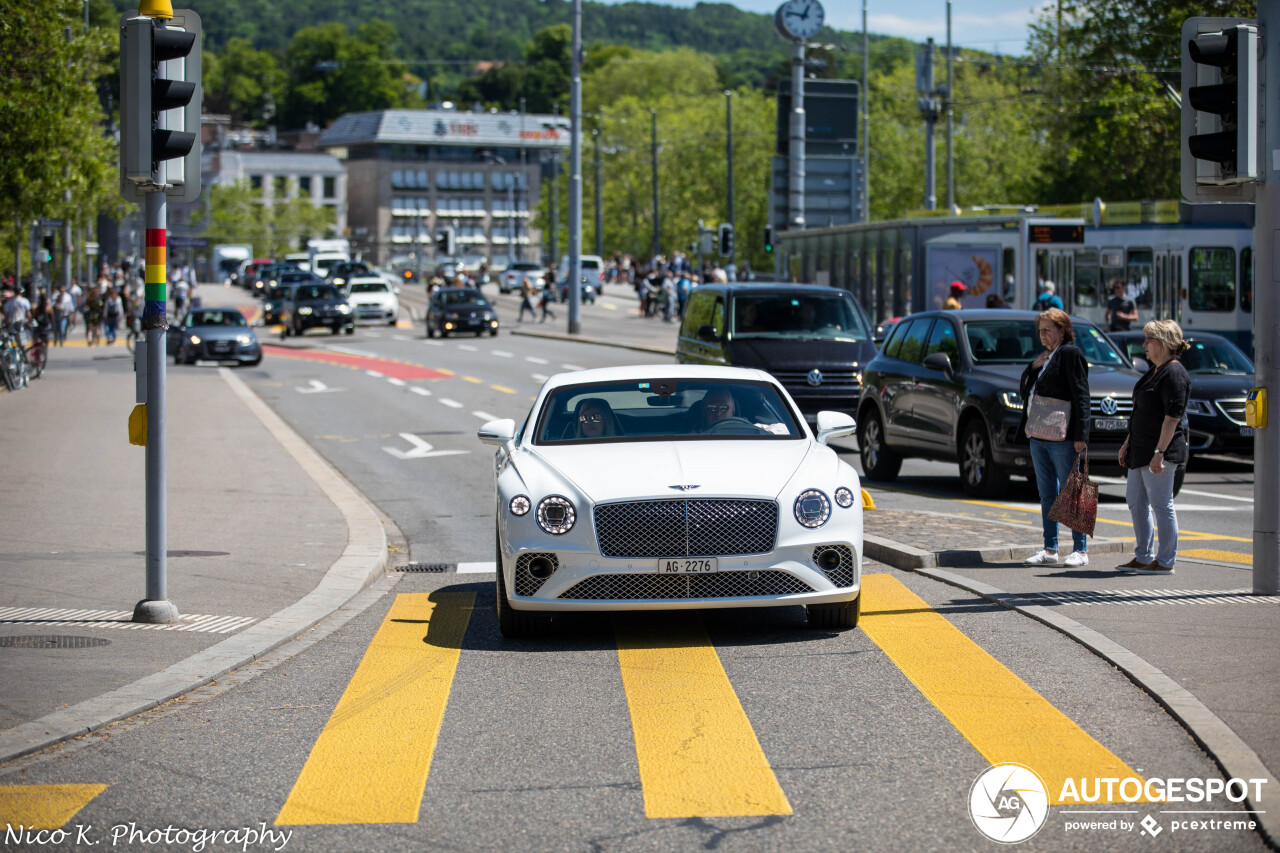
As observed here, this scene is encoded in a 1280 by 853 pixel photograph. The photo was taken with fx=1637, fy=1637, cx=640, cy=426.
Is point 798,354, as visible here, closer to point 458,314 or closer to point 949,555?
point 949,555

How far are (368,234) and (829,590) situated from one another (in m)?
170

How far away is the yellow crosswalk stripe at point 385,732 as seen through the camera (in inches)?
217

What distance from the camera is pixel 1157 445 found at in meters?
10.1

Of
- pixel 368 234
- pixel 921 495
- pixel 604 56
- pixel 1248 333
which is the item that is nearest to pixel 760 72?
pixel 604 56

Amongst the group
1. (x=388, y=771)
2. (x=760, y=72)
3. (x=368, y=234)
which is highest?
(x=760, y=72)

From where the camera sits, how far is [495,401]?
28.9 metres

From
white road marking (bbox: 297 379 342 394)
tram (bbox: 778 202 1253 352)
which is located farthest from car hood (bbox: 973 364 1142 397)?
white road marking (bbox: 297 379 342 394)

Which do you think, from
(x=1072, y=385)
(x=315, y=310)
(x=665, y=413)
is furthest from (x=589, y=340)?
(x=665, y=413)

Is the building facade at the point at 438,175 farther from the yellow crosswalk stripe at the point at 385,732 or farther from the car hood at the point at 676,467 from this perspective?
the yellow crosswalk stripe at the point at 385,732

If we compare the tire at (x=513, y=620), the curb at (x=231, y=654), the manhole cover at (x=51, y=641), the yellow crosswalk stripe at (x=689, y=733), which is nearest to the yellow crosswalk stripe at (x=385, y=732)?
the tire at (x=513, y=620)

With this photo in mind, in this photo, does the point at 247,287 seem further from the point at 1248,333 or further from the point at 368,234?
the point at 1248,333

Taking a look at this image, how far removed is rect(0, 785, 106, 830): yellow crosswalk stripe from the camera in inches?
211

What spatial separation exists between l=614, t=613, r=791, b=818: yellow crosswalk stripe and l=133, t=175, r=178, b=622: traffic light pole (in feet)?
8.32

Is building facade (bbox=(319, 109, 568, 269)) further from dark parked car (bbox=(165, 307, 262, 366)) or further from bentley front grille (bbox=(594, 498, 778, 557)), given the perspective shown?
bentley front grille (bbox=(594, 498, 778, 557))
